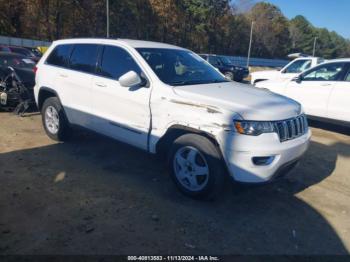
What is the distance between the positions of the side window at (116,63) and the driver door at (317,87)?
202 inches

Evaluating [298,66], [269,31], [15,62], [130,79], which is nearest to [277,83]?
[298,66]

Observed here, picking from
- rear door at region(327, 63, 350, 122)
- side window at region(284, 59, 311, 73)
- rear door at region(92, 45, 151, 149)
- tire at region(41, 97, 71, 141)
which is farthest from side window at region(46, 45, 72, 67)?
side window at region(284, 59, 311, 73)

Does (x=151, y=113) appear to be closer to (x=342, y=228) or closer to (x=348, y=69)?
(x=342, y=228)

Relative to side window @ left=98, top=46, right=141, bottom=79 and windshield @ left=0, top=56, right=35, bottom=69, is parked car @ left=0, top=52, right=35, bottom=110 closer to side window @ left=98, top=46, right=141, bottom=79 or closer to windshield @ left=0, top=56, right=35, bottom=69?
windshield @ left=0, top=56, right=35, bottom=69

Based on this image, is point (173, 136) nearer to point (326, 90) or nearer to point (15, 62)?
point (326, 90)

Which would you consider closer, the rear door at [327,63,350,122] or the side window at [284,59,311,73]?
the rear door at [327,63,350,122]

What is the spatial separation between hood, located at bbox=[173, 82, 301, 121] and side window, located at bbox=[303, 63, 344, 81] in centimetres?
403

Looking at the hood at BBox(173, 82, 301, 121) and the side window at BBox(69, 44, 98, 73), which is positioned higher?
the side window at BBox(69, 44, 98, 73)

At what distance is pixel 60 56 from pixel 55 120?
1.12m

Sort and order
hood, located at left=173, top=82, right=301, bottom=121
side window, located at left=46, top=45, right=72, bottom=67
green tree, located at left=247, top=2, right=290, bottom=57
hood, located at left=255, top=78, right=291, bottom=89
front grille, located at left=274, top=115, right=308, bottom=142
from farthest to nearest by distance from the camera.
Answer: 1. green tree, located at left=247, top=2, right=290, bottom=57
2. hood, located at left=255, top=78, right=291, bottom=89
3. side window, located at left=46, top=45, right=72, bottom=67
4. front grille, located at left=274, top=115, right=308, bottom=142
5. hood, located at left=173, top=82, right=301, bottom=121

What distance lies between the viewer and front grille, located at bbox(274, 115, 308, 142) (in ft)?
13.1

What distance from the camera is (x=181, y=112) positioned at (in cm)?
412

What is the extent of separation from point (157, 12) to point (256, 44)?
32383 mm

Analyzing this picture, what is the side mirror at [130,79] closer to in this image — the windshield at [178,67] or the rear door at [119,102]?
the rear door at [119,102]
